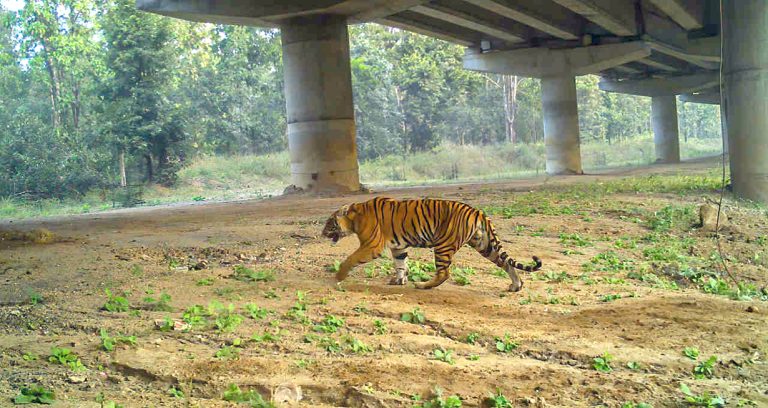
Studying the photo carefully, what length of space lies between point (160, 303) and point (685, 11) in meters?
25.4

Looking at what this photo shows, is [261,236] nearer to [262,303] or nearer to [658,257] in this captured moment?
[262,303]

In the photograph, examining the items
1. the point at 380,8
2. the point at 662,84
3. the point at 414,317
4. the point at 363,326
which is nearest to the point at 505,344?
the point at 414,317

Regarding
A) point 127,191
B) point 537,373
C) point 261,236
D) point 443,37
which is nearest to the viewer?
point 537,373

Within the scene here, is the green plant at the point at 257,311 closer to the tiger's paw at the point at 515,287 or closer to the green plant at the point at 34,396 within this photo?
the green plant at the point at 34,396

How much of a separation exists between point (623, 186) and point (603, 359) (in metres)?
18.5

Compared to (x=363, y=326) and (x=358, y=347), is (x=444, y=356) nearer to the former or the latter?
(x=358, y=347)

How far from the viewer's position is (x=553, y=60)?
34.8 m

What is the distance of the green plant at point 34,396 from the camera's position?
4941mm

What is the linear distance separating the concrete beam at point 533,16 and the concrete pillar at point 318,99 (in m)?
4.44

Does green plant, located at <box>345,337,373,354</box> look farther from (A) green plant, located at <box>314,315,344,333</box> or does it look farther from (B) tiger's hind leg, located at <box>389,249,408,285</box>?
(B) tiger's hind leg, located at <box>389,249,408,285</box>

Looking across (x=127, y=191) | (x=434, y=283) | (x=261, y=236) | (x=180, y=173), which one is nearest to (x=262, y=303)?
(x=434, y=283)

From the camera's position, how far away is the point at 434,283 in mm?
9195

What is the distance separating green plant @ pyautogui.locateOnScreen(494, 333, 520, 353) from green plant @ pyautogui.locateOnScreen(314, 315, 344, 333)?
4.63 feet

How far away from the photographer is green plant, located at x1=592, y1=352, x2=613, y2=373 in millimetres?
6520
